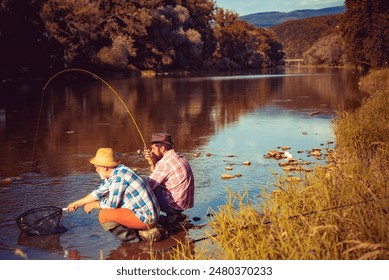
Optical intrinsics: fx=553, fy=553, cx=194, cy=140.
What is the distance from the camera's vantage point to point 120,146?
42.8 ft

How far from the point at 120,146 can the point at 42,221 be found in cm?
641

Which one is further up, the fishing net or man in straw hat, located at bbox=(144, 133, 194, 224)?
man in straw hat, located at bbox=(144, 133, 194, 224)

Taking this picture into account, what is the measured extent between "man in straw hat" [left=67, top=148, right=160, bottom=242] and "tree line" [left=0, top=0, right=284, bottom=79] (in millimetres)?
39408

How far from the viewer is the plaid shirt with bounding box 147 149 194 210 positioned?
6.83 meters

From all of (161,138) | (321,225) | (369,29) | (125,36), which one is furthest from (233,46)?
(321,225)

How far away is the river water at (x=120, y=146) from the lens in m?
6.70

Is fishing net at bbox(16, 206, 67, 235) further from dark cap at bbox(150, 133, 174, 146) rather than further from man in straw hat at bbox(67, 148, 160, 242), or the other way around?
dark cap at bbox(150, 133, 174, 146)

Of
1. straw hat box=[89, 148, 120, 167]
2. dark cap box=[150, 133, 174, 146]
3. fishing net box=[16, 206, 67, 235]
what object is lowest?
fishing net box=[16, 206, 67, 235]

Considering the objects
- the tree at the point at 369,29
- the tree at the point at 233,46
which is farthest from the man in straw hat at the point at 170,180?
the tree at the point at 233,46

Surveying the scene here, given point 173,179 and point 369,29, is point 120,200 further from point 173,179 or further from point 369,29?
point 369,29

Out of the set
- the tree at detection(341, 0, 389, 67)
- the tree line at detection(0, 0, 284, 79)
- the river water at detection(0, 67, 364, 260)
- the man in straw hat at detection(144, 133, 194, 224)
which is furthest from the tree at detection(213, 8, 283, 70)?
the man in straw hat at detection(144, 133, 194, 224)

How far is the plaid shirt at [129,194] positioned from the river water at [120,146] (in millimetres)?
425
